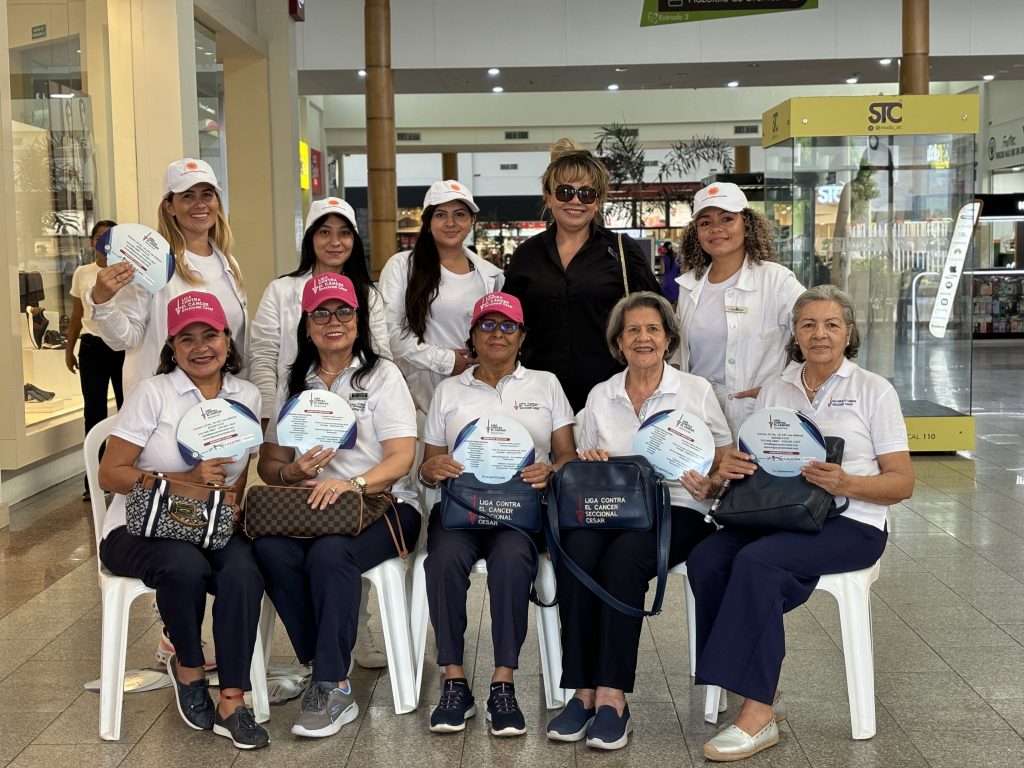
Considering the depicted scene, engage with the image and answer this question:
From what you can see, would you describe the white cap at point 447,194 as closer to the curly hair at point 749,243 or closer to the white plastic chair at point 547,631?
the curly hair at point 749,243

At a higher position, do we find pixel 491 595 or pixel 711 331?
pixel 711 331

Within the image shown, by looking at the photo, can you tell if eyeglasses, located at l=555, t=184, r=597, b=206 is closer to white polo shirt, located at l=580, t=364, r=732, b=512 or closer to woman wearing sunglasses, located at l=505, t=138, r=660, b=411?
woman wearing sunglasses, located at l=505, t=138, r=660, b=411

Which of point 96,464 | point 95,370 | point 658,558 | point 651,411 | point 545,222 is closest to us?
point 658,558

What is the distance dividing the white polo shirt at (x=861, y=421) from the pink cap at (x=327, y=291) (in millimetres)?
1375

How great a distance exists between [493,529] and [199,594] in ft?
2.77

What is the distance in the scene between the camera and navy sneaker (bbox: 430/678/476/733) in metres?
3.06

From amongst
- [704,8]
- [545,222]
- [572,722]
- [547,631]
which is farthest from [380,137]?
[572,722]

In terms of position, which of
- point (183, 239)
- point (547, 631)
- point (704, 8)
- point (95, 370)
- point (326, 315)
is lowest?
point (547, 631)

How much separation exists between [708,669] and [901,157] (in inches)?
220

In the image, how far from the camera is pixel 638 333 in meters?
3.34

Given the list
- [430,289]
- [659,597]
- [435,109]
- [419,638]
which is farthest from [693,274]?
[435,109]

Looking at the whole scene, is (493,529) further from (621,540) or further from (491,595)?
(621,540)

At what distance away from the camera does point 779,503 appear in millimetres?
3016

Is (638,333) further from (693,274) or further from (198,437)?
(198,437)
